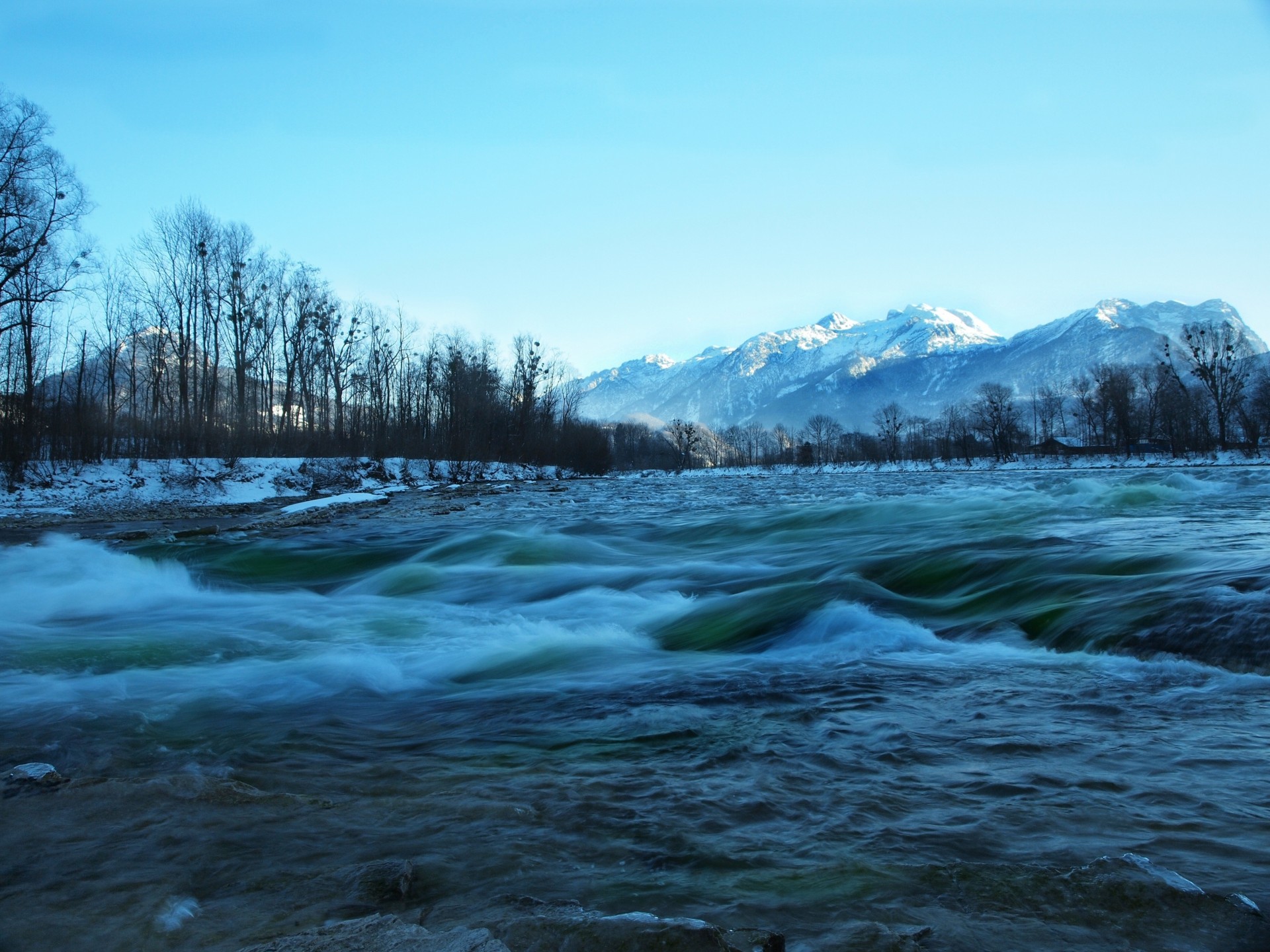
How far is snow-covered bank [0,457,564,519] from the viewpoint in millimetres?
24109

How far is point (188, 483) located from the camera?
→ 96.3ft

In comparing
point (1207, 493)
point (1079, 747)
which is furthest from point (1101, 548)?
point (1207, 493)

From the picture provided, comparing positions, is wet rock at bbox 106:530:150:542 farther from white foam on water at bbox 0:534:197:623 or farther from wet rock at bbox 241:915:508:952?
wet rock at bbox 241:915:508:952

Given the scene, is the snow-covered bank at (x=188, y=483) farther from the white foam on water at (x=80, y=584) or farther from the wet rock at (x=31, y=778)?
the wet rock at (x=31, y=778)

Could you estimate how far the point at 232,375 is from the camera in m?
49.0

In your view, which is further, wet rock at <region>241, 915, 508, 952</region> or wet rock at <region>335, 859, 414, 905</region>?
wet rock at <region>335, 859, 414, 905</region>

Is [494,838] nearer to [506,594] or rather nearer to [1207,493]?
[506,594]

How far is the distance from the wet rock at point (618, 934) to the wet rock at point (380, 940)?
7cm

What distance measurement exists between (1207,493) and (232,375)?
5063 cm

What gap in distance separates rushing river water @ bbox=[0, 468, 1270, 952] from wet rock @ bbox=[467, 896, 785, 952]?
0.48 ft

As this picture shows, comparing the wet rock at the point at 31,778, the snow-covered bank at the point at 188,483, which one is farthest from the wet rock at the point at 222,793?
A: the snow-covered bank at the point at 188,483

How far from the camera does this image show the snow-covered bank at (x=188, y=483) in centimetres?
2411

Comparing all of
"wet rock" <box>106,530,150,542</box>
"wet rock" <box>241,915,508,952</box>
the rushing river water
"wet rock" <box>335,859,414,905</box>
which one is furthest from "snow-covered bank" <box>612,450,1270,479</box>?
"wet rock" <box>241,915,508,952</box>

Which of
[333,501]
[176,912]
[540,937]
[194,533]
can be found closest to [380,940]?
[540,937]
